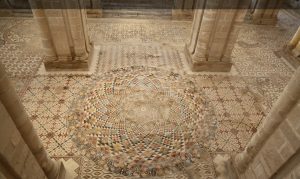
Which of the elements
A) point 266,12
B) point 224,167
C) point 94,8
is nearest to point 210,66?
point 224,167

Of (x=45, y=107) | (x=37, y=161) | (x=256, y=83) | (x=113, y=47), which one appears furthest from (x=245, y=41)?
(x=37, y=161)

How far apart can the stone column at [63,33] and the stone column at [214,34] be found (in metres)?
2.55

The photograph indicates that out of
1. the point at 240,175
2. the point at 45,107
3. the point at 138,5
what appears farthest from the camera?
the point at 138,5

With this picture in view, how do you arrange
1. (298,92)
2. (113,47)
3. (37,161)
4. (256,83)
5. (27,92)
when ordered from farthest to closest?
(113,47) → (256,83) → (27,92) → (37,161) → (298,92)

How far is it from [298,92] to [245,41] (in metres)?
5.39

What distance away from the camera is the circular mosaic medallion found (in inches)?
138

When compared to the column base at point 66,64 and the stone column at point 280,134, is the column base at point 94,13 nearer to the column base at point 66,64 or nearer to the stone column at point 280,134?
the column base at point 66,64

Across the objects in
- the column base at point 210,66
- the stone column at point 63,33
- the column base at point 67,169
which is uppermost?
the stone column at point 63,33

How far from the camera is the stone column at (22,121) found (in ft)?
5.88

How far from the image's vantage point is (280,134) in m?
2.18

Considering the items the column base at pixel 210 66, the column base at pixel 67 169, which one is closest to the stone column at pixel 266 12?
the column base at pixel 210 66

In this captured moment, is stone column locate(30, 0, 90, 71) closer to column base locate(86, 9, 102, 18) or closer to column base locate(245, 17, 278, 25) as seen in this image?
column base locate(86, 9, 102, 18)

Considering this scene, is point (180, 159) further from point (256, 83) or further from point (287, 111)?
point (256, 83)

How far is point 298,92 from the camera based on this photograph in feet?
6.33
